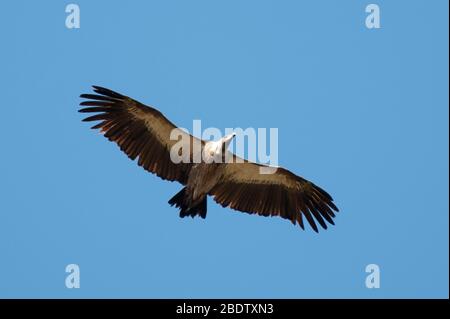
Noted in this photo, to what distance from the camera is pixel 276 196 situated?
18344 mm

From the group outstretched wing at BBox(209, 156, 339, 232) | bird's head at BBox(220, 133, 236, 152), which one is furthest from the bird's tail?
bird's head at BBox(220, 133, 236, 152)

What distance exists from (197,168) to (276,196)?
6.09 ft

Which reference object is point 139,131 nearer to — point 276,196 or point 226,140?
point 226,140

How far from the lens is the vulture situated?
17.6 m

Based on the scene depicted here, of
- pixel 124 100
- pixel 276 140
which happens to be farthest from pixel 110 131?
pixel 276 140

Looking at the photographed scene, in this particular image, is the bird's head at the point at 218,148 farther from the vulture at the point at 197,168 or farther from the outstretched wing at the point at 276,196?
the outstretched wing at the point at 276,196

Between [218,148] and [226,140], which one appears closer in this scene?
[226,140]

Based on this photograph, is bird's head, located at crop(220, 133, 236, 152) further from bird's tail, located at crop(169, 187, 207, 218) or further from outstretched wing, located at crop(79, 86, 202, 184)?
bird's tail, located at crop(169, 187, 207, 218)

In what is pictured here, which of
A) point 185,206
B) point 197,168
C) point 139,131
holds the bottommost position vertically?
point 185,206

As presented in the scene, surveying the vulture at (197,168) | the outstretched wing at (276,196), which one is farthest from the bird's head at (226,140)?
the outstretched wing at (276,196)

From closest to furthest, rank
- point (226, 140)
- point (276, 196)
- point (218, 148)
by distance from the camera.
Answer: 1. point (226, 140)
2. point (218, 148)
3. point (276, 196)

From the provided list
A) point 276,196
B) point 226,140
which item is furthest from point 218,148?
point 276,196
